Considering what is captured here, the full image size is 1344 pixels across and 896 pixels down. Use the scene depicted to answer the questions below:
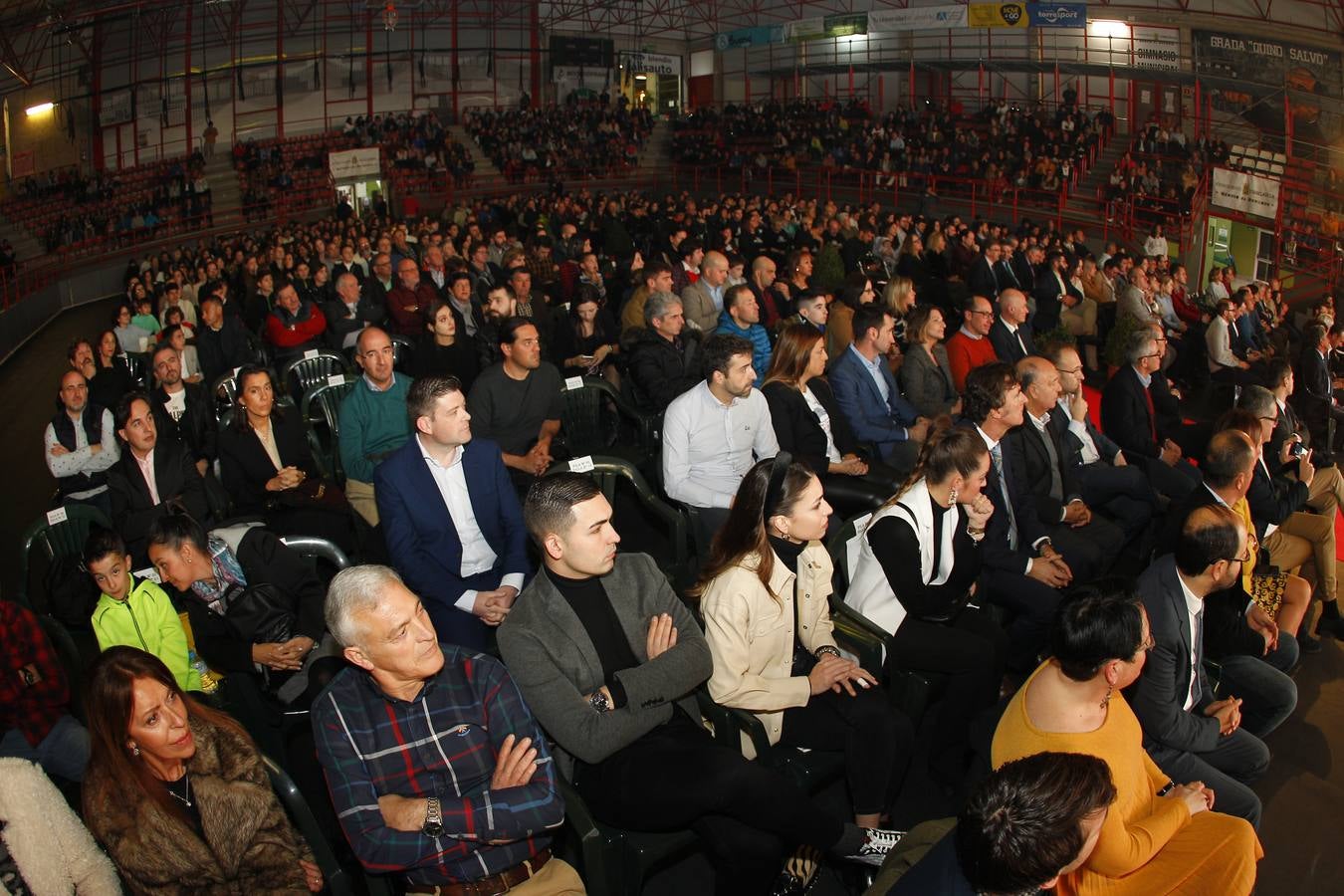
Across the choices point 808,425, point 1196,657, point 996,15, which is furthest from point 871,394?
point 996,15

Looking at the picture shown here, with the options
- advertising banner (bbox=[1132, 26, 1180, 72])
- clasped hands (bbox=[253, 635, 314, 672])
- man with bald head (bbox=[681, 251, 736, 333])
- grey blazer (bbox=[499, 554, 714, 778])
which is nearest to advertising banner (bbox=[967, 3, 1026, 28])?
advertising banner (bbox=[1132, 26, 1180, 72])

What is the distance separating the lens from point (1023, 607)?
3822 mm

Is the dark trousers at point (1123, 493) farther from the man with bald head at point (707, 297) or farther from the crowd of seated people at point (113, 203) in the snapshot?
the crowd of seated people at point (113, 203)

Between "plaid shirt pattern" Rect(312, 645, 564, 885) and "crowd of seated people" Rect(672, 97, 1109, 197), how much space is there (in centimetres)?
1648

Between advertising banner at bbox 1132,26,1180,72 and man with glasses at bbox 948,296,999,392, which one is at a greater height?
advertising banner at bbox 1132,26,1180,72

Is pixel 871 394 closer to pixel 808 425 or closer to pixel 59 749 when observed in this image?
pixel 808 425

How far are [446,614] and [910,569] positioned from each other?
1.60m

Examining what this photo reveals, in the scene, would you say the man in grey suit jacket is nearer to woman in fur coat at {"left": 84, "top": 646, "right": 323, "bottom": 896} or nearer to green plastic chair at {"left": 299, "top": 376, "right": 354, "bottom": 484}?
woman in fur coat at {"left": 84, "top": 646, "right": 323, "bottom": 896}

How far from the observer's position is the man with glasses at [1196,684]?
295 cm

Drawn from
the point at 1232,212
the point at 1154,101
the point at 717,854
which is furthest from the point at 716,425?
the point at 1154,101

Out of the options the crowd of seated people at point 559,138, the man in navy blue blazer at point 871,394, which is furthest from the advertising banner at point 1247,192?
the crowd of seated people at point 559,138

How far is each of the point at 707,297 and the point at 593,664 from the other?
4823 millimetres

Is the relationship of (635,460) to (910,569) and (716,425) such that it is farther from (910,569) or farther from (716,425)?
(910,569)

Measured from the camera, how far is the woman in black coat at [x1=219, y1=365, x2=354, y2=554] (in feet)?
14.4
